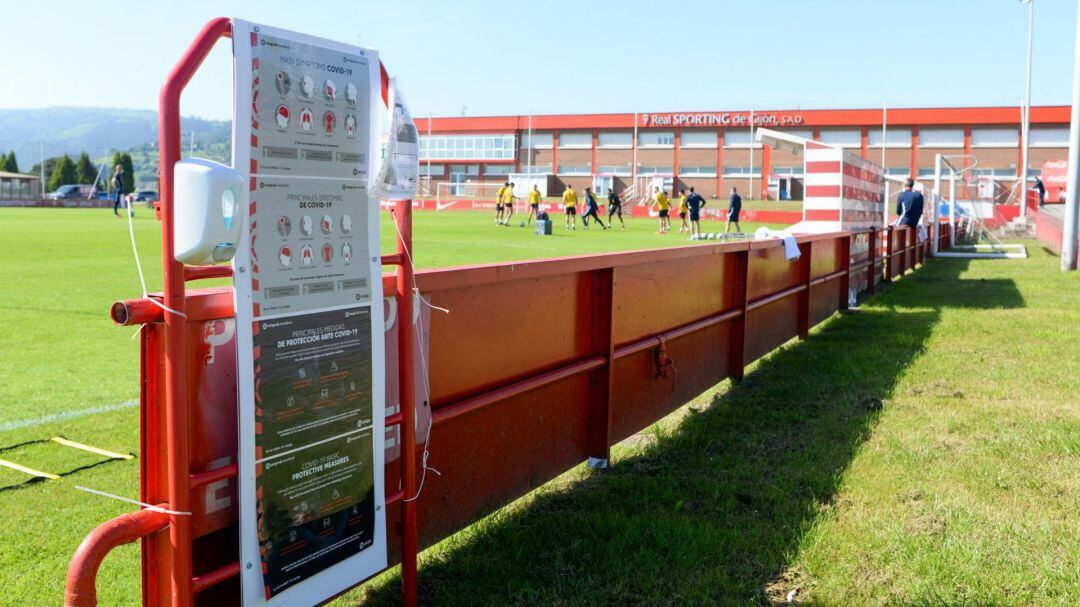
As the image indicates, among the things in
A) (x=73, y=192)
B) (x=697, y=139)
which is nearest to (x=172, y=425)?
(x=73, y=192)

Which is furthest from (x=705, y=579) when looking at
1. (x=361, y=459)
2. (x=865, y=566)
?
(x=361, y=459)

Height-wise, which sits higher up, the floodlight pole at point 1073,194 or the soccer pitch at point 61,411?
the floodlight pole at point 1073,194

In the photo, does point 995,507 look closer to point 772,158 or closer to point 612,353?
point 612,353

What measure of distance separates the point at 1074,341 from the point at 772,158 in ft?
244

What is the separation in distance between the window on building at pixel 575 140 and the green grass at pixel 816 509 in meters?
82.3

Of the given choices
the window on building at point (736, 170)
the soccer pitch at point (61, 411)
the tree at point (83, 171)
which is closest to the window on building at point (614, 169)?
the window on building at point (736, 170)

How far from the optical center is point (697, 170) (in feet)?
279

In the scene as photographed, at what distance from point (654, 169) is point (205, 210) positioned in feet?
281

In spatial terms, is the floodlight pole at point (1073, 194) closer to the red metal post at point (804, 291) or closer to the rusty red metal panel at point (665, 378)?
the red metal post at point (804, 291)

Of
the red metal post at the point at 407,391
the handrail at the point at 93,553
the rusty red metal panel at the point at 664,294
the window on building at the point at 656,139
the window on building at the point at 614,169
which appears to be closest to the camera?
the handrail at the point at 93,553

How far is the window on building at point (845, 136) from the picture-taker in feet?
262

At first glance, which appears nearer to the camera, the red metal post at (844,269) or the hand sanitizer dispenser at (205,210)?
the hand sanitizer dispenser at (205,210)

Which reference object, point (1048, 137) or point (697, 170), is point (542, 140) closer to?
point (697, 170)

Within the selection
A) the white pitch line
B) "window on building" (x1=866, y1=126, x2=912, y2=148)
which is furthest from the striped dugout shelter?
the white pitch line
